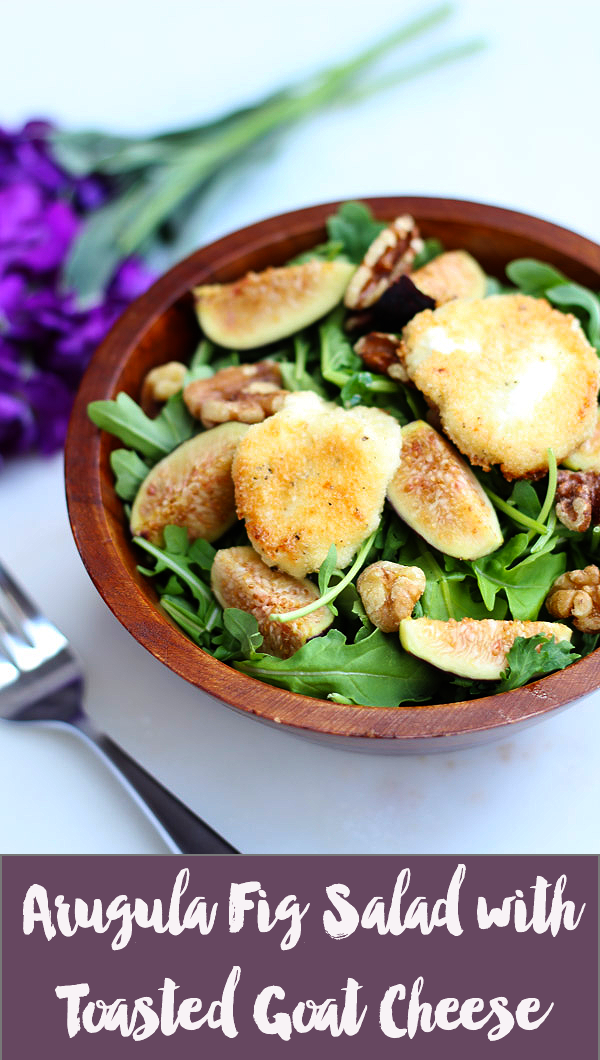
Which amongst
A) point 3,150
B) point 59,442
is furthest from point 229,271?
point 3,150

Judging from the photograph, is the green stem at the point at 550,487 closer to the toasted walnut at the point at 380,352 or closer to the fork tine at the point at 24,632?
the toasted walnut at the point at 380,352

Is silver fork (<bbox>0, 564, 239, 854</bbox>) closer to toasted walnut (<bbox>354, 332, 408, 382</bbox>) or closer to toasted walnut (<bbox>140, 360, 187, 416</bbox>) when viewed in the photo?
toasted walnut (<bbox>140, 360, 187, 416</bbox>)

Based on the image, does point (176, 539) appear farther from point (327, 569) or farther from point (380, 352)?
point (380, 352)

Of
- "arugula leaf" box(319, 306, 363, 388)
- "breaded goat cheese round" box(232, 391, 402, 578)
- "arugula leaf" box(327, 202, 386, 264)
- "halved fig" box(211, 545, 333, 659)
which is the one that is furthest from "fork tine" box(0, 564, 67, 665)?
"arugula leaf" box(327, 202, 386, 264)

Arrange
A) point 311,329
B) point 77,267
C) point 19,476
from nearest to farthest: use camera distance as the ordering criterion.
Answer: point 311,329 < point 19,476 < point 77,267

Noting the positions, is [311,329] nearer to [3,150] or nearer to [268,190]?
[268,190]

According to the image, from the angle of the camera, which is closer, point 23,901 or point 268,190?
point 23,901

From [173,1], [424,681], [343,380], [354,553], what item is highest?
[173,1]
